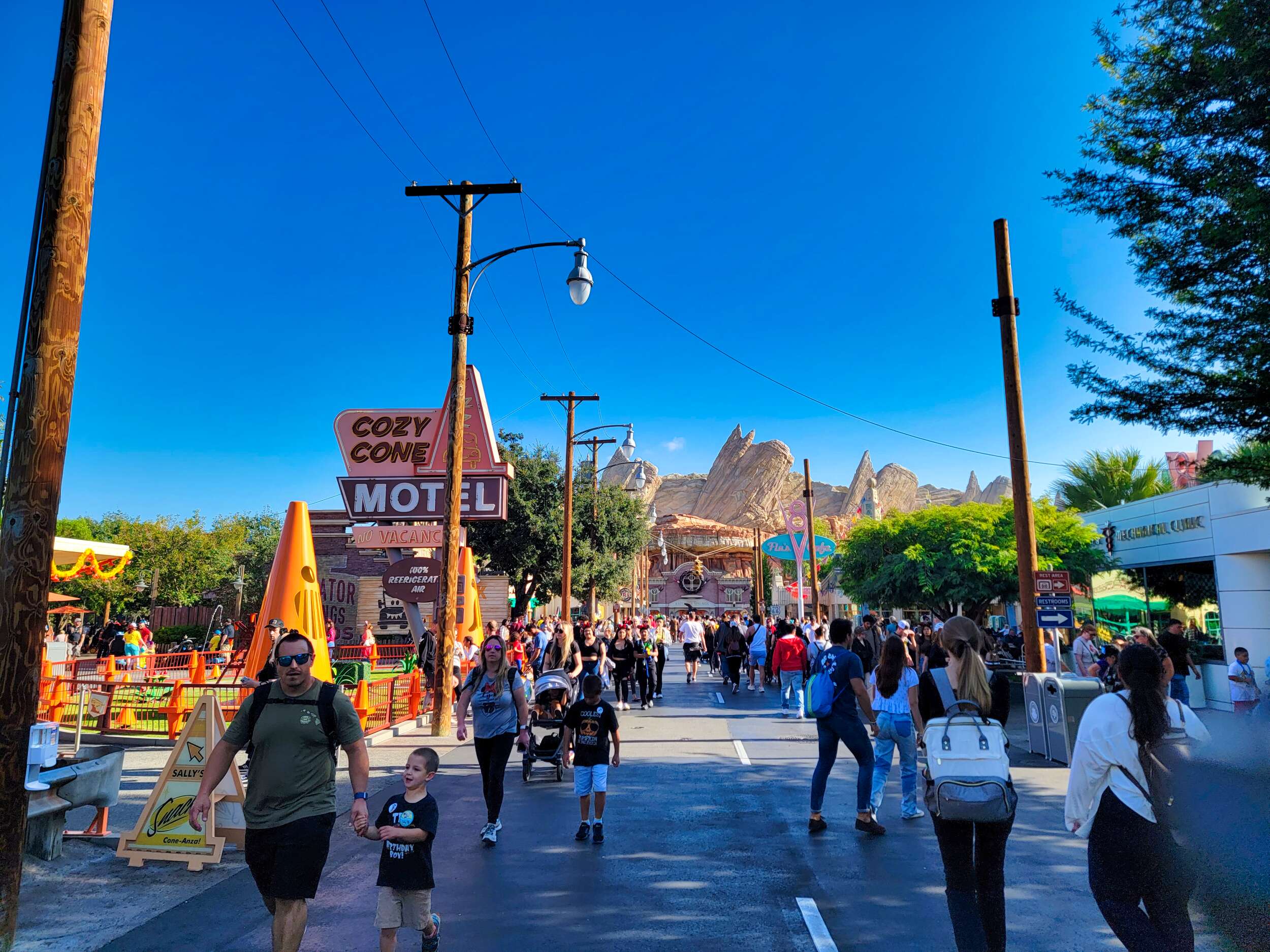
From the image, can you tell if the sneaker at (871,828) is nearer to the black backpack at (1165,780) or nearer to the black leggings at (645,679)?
the black backpack at (1165,780)

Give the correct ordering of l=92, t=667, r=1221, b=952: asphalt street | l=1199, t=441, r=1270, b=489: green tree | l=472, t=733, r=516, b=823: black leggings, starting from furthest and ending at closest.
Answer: l=1199, t=441, r=1270, b=489: green tree → l=472, t=733, r=516, b=823: black leggings → l=92, t=667, r=1221, b=952: asphalt street

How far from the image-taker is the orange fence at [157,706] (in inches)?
460

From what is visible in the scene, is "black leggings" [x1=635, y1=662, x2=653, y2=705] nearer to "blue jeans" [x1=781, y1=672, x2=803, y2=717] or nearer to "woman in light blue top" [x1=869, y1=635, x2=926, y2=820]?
"blue jeans" [x1=781, y1=672, x2=803, y2=717]

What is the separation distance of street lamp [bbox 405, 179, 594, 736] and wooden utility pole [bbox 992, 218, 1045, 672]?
6632mm

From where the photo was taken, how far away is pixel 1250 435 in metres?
9.83

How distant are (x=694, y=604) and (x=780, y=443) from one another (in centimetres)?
9234

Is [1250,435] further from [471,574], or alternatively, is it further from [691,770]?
[471,574]

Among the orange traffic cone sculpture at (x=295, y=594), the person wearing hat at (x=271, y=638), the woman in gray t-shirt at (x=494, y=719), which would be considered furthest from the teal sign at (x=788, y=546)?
the woman in gray t-shirt at (x=494, y=719)

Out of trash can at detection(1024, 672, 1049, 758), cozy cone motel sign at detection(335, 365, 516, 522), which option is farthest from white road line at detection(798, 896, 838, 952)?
cozy cone motel sign at detection(335, 365, 516, 522)

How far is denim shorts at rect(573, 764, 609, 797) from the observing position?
260 inches

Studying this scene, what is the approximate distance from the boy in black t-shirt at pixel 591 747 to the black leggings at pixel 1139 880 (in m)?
3.92

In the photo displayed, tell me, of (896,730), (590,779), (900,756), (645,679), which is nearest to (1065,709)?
(900,756)

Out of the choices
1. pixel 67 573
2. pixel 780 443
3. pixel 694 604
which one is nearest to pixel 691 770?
pixel 67 573

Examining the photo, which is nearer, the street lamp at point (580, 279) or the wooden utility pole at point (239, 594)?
the street lamp at point (580, 279)
